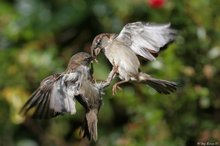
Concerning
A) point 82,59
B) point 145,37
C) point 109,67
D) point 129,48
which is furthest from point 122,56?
point 109,67

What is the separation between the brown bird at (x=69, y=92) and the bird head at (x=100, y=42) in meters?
0.14

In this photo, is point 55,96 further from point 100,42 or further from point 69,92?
point 100,42

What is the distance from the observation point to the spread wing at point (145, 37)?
2287 mm

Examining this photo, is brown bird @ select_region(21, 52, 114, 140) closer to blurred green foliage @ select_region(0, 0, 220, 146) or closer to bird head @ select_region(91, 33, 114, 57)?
bird head @ select_region(91, 33, 114, 57)

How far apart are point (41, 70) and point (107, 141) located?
31.9 inches

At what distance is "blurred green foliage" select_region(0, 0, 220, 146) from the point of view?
3.73 metres

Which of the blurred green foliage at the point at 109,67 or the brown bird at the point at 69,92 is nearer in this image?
the brown bird at the point at 69,92

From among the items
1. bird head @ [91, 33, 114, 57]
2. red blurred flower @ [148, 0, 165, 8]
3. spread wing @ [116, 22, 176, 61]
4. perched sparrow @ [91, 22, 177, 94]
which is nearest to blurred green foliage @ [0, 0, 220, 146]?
red blurred flower @ [148, 0, 165, 8]

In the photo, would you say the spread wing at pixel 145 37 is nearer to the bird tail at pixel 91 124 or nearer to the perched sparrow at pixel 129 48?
the perched sparrow at pixel 129 48

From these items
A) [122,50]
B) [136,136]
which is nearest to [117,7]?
[136,136]

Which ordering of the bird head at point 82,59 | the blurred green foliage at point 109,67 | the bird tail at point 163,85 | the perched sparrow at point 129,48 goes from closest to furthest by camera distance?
the bird head at point 82,59 → the bird tail at point 163,85 → the perched sparrow at point 129,48 → the blurred green foliage at point 109,67

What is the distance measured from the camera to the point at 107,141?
174 inches

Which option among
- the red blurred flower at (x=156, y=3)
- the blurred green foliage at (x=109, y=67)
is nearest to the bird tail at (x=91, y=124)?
the blurred green foliage at (x=109, y=67)

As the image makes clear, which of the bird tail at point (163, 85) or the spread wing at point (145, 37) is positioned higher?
the spread wing at point (145, 37)
